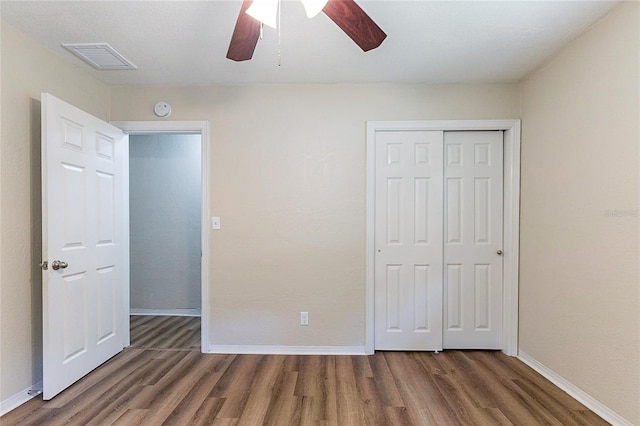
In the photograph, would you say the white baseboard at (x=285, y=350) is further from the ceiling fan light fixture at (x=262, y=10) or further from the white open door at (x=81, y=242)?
the ceiling fan light fixture at (x=262, y=10)

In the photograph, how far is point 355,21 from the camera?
1455 millimetres

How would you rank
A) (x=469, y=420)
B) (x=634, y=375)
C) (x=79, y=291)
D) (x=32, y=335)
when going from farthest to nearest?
1. (x=79, y=291)
2. (x=32, y=335)
3. (x=469, y=420)
4. (x=634, y=375)

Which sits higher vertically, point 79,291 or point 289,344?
point 79,291

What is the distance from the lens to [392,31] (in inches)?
79.4

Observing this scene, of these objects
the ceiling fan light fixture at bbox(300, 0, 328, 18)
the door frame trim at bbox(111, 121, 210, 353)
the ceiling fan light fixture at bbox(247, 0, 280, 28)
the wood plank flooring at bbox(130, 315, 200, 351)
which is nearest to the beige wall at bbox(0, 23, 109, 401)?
the door frame trim at bbox(111, 121, 210, 353)

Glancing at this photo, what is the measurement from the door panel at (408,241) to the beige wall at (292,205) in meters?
0.19

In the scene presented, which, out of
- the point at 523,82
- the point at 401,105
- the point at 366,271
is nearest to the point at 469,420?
the point at 366,271

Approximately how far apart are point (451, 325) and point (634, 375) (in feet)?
4.22

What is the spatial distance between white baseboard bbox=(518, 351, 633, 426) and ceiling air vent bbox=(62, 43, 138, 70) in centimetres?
401

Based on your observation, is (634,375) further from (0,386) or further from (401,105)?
(0,386)

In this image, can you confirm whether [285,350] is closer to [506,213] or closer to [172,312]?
[172,312]

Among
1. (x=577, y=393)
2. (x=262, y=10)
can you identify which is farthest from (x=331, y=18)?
(x=577, y=393)

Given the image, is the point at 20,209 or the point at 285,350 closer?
the point at 20,209

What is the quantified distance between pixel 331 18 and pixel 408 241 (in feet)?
6.52
